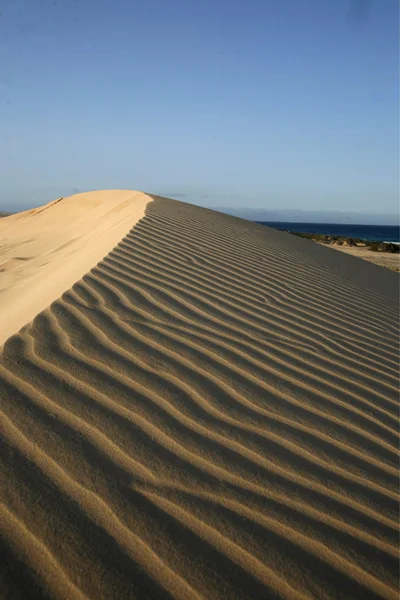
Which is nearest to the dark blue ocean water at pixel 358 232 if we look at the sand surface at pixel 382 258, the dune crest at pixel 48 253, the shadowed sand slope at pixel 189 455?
the sand surface at pixel 382 258

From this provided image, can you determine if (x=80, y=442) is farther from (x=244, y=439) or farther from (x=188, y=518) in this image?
(x=244, y=439)

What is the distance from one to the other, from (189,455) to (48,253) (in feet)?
20.9

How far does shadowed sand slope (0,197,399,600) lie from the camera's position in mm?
1449

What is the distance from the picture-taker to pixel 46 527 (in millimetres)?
1479

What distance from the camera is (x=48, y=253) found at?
757 centimetres

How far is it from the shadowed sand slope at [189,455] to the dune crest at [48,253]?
12.9 inches

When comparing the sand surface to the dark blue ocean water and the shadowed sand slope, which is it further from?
the dark blue ocean water

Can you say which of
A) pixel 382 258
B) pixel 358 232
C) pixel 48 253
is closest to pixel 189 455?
pixel 48 253

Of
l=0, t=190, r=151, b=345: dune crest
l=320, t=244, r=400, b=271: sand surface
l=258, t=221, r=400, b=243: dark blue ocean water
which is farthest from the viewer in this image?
l=258, t=221, r=400, b=243: dark blue ocean water

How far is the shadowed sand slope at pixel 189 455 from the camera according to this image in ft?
4.75

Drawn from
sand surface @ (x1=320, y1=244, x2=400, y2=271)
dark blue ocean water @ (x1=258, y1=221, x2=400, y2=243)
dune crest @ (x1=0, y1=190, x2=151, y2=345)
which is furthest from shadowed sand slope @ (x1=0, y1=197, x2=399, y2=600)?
dark blue ocean water @ (x1=258, y1=221, x2=400, y2=243)

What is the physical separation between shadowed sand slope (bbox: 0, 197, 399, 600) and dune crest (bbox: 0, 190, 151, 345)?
33cm

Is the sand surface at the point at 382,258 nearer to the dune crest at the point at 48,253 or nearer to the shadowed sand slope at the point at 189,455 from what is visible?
the dune crest at the point at 48,253

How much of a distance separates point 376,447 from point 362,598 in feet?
2.89
